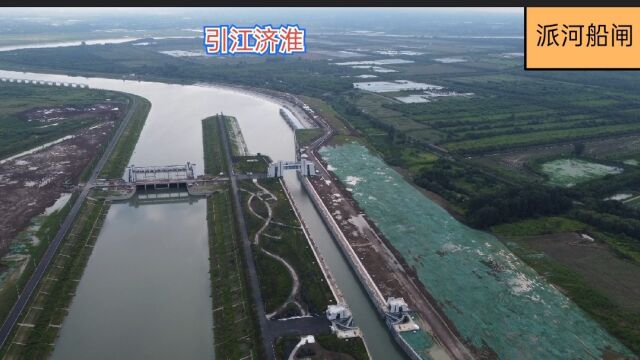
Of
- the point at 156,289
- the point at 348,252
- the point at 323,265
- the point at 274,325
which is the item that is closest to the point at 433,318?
the point at 323,265

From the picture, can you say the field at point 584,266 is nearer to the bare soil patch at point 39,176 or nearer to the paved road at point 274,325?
the paved road at point 274,325

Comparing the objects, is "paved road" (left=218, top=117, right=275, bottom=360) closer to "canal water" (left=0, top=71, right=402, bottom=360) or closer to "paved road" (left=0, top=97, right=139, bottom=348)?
"canal water" (left=0, top=71, right=402, bottom=360)

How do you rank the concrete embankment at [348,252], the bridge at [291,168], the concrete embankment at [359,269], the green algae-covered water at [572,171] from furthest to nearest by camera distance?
1. the green algae-covered water at [572,171]
2. the bridge at [291,168]
3. the concrete embankment at [348,252]
4. the concrete embankment at [359,269]

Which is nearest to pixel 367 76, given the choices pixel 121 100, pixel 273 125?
pixel 273 125

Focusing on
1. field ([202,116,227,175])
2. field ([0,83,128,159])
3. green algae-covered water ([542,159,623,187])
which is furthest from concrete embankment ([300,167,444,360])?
field ([0,83,128,159])

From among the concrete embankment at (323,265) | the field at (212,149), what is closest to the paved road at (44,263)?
the field at (212,149)

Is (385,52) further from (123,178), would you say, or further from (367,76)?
(123,178)
